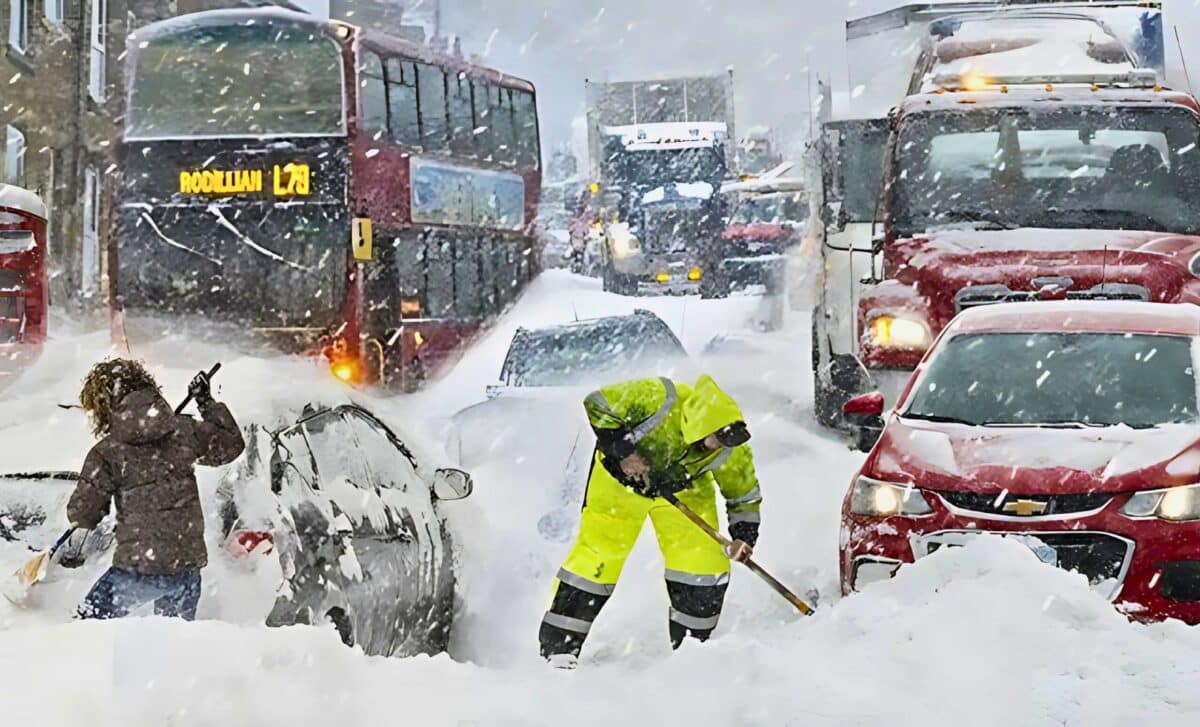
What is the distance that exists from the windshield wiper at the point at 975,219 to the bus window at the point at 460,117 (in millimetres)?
7117

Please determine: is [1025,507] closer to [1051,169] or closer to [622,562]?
[622,562]

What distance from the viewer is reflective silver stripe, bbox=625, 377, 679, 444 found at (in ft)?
18.5

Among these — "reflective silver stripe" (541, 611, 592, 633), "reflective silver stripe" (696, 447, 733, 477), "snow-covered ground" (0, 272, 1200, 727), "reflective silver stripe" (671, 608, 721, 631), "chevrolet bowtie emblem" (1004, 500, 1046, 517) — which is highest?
"reflective silver stripe" (696, 447, 733, 477)

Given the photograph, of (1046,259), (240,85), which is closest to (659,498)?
(1046,259)

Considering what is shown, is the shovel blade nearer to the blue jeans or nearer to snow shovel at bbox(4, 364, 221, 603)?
snow shovel at bbox(4, 364, 221, 603)

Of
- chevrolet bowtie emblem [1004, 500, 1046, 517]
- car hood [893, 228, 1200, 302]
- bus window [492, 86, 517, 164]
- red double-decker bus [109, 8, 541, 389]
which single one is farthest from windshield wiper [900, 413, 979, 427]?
bus window [492, 86, 517, 164]

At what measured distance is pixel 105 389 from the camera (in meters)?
4.96

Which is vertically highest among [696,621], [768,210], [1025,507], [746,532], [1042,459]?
[768,210]

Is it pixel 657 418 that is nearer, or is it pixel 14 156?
pixel 657 418

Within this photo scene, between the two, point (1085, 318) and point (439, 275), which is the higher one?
point (439, 275)

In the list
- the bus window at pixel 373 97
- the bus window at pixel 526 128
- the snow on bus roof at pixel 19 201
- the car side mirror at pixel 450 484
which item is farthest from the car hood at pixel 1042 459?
the bus window at pixel 526 128

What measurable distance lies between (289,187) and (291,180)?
0.07 m

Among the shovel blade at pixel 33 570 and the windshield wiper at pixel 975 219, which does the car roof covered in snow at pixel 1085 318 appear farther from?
the shovel blade at pixel 33 570

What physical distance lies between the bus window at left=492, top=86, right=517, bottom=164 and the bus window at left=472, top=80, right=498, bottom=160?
0.39 feet
